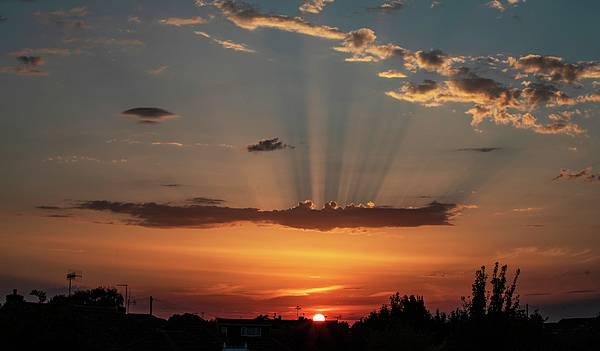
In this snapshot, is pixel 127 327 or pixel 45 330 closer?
pixel 45 330

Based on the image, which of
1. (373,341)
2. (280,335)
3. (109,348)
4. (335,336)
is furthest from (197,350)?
(280,335)

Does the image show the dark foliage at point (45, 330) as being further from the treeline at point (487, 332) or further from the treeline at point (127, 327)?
the treeline at point (487, 332)

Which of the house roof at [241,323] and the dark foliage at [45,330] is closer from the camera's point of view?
the dark foliage at [45,330]

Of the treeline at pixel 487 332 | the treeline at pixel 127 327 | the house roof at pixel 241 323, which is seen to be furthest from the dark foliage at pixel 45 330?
the house roof at pixel 241 323

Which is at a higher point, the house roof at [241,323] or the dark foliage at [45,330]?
the dark foliage at [45,330]

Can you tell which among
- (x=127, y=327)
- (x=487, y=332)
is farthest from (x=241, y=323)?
(x=487, y=332)

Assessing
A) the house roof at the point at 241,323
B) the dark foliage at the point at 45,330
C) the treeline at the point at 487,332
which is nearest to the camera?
the dark foliage at the point at 45,330

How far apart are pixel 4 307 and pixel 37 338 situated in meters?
4.86

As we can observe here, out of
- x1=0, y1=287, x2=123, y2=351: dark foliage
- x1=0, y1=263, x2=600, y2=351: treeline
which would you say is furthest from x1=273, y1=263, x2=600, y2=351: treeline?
x1=0, y1=287, x2=123, y2=351: dark foliage

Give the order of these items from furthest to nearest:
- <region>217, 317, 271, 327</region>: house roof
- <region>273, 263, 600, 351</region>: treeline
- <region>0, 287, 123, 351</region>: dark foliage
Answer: <region>217, 317, 271, 327</region>: house roof
<region>273, 263, 600, 351</region>: treeline
<region>0, 287, 123, 351</region>: dark foliage

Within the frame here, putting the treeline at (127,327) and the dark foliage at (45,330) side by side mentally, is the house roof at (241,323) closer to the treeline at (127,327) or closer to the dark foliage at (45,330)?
the treeline at (127,327)

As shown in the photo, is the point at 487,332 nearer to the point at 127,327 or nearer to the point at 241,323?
the point at 127,327

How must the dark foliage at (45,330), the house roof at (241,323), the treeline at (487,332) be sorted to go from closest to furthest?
the dark foliage at (45,330)
the treeline at (487,332)
the house roof at (241,323)

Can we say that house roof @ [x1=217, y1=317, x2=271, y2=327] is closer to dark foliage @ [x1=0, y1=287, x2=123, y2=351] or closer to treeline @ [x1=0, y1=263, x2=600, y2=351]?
treeline @ [x1=0, y1=263, x2=600, y2=351]
